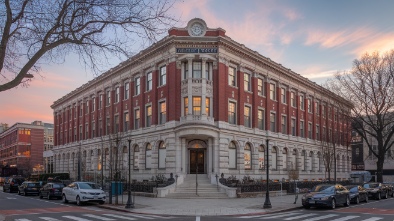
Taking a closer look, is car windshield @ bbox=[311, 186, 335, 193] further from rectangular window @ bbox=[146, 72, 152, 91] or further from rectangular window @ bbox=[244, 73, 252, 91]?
rectangular window @ bbox=[146, 72, 152, 91]

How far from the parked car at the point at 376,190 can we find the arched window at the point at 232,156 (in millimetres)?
12275

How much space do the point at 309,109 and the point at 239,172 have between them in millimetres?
22090

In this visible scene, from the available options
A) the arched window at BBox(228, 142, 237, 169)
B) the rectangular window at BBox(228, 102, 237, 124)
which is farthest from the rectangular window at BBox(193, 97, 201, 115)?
the arched window at BBox(228, 142, 237, 169)

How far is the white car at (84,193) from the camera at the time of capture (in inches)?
1117

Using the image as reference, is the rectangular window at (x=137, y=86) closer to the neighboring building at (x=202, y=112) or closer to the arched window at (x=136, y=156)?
the neighboring building at (x=202, y=112)

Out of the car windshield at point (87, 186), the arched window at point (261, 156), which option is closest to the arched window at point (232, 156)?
the arched window at point (261, 156)

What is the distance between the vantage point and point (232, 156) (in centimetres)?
4194

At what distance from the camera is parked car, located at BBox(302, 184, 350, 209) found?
84.0 feet

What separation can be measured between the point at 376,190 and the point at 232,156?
1354 centimetres

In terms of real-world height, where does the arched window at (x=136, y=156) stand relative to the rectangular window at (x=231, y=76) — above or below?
below

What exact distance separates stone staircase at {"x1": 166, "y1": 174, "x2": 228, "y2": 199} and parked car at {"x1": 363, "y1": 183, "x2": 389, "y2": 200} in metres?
12.6

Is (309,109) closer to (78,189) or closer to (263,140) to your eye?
(263,140)

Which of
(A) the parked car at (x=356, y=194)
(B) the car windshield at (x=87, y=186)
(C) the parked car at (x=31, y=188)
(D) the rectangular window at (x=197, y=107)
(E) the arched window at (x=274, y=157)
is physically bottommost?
(C) the parked car at (x=31, y=188)

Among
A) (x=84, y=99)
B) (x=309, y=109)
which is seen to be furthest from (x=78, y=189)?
(x=309, y=109)
